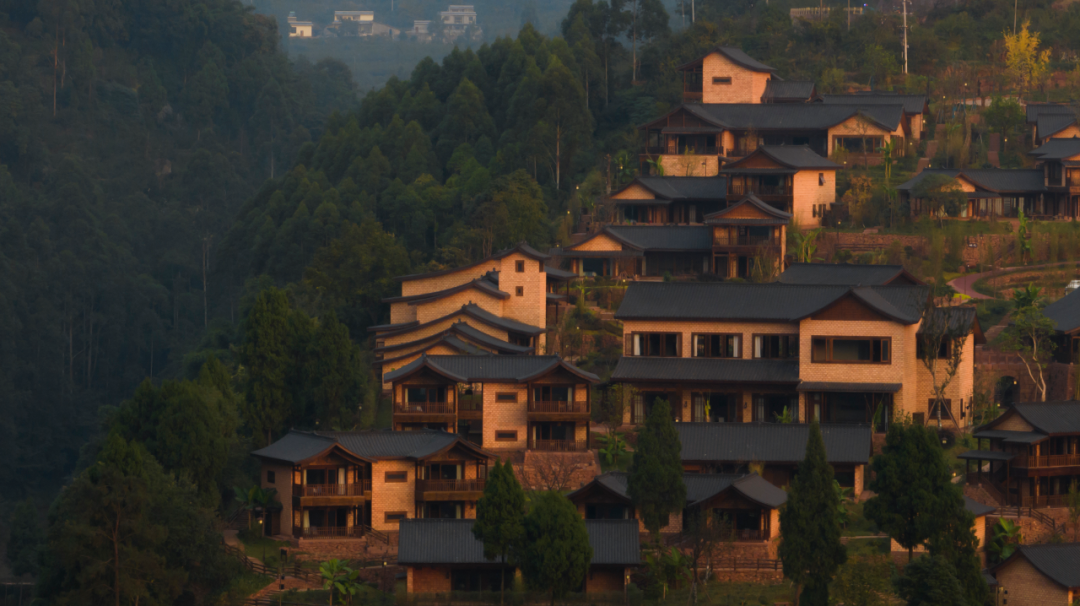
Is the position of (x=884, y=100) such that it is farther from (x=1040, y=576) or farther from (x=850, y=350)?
(x=1040, y=576)

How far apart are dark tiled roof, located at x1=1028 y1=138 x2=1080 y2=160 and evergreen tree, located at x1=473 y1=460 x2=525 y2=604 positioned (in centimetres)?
3865

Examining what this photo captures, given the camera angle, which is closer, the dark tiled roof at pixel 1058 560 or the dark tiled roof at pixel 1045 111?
the dark tiled roof at pixel 1058 560

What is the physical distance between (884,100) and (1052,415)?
37.5 metres

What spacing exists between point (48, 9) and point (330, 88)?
34.8 meters

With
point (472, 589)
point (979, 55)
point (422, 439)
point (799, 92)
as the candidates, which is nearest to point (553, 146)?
point (799, 92)

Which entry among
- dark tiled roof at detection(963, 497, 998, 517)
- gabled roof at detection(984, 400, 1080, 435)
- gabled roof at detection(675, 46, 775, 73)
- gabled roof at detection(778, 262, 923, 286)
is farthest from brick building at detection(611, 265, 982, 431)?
gabled roof at detection(675, 46, 775, 73)

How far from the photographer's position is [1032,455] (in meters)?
45.8

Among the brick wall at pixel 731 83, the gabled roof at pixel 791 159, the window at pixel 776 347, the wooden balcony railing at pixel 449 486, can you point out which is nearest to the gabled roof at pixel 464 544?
the wooden balcony railing at pixel 449 486

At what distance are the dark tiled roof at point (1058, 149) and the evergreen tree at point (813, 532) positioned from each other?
35.2m

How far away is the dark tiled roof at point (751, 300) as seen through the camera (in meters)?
53.3

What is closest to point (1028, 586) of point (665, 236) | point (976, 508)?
point (976, 508)

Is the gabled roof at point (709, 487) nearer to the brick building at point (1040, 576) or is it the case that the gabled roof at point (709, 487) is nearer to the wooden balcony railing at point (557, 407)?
the wooden balcony railing at point (557, 407)

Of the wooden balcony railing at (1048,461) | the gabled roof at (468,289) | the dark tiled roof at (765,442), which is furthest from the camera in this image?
the gabled roof at (468,289)

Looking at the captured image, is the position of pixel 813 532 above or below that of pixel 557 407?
below
